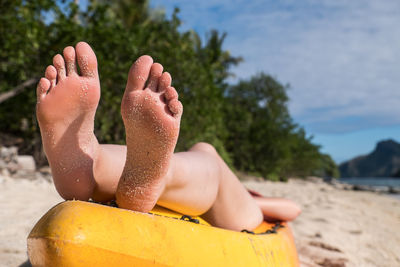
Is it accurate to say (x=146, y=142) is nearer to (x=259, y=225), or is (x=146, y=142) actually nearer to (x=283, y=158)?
(x=259, y=225)

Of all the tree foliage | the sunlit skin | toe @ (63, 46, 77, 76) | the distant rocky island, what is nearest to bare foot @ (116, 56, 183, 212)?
the sunlit skin

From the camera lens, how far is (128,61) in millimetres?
5094

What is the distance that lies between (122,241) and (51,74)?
58cm

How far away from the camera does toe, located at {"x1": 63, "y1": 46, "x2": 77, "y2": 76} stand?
1093 millimetres

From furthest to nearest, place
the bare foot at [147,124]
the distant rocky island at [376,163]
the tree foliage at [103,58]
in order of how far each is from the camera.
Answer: the distant rocky island at [376,163], the tree foliage at [103,58], the bare foot at [147,124]

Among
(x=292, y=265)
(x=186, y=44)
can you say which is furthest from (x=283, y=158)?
(x=292, y=265)

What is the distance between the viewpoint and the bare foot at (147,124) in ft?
3.32

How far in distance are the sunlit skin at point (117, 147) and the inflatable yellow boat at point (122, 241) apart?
123 mm

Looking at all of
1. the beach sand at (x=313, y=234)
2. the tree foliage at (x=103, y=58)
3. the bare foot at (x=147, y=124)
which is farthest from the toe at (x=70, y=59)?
the tree foliage at (x=103, y=58)

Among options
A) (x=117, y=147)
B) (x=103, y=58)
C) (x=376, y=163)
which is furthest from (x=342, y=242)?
(x=376, y=163)

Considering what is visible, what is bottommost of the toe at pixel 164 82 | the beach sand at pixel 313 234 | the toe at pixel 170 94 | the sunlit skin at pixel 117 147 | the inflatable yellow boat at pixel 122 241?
the beach sand at pixel 313 234

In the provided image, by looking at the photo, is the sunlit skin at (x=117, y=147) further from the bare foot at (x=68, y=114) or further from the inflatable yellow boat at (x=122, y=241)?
the inflatable yellow boat at (x=122, y=241)

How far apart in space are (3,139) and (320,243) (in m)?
5.48

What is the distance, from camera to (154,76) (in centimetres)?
103
